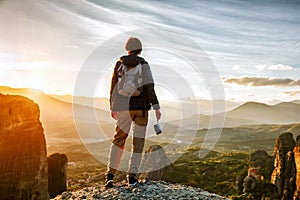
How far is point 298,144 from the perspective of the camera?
63719 millimetres

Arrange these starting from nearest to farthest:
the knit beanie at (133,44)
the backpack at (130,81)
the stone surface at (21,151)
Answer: the backpack at (130,81), the knit beanie at (133,44), the stone surface at (21,151)

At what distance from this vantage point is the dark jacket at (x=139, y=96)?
1125cm

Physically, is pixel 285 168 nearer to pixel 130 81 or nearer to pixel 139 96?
pixel 139 96

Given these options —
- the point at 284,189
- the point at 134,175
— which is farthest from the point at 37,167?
the point at 284,189

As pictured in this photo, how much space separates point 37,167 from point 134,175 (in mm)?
21486

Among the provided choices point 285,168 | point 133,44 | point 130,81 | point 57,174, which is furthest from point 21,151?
point 285,168

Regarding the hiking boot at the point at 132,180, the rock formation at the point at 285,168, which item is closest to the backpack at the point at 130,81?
the hiking boot at the point at 132,180

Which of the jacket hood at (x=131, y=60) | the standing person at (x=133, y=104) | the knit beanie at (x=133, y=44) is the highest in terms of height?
the knit beanie at (x=133, y=44)

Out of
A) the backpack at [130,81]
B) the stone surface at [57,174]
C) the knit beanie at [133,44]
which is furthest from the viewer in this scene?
the stone surface at [57,174]

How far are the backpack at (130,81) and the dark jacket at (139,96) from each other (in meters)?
0.13

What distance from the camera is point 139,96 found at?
1131cm

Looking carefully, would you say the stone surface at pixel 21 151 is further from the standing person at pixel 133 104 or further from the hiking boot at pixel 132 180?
the standing person at pixel 133 104

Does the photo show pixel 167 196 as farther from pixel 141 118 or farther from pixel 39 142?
pixel 39 142

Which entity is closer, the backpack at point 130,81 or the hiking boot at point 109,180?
the backpack at point 130,81
